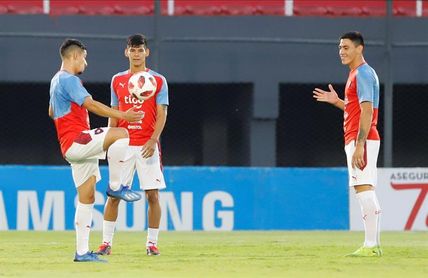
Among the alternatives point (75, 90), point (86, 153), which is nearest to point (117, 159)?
point (86, 153)

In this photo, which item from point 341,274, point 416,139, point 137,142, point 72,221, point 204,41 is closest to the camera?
point 341,274

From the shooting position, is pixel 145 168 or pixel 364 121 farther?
pixel 145 168

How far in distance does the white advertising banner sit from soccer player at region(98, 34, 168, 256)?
6917mm

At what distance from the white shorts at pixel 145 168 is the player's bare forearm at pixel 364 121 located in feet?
6.00

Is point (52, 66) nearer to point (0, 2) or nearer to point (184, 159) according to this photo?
point (0, 2)

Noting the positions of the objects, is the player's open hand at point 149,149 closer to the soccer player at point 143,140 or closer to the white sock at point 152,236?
the soccer player at point 143,140

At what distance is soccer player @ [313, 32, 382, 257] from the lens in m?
10.8

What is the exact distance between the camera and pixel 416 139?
21.7m

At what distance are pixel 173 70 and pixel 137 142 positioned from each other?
8450mm

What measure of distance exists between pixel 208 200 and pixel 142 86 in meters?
6.71

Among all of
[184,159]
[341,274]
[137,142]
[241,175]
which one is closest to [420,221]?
[241,175]

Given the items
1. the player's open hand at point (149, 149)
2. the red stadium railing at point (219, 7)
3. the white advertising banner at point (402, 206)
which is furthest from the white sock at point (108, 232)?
the red stadium railing at point (219, 7)

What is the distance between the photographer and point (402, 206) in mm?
17797

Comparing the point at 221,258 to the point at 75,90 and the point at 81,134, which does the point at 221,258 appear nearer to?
the point at 81,134
